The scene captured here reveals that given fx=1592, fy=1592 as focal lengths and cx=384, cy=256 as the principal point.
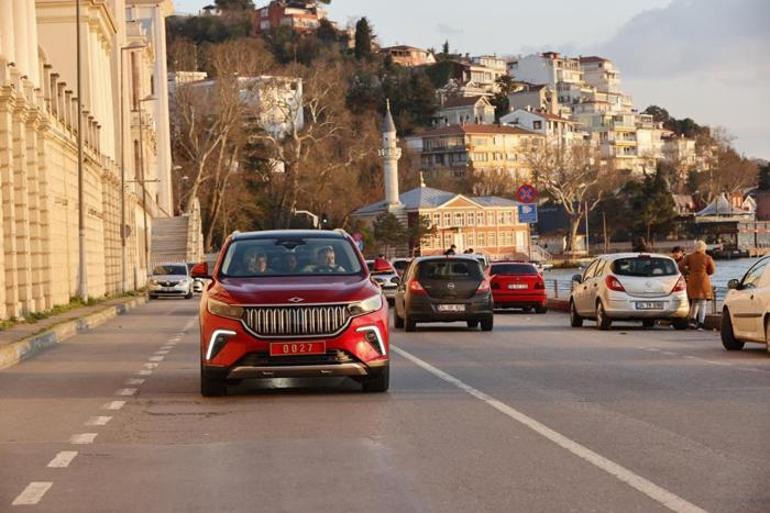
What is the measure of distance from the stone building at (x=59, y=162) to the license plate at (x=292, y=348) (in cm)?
2053

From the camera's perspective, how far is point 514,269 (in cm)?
4575

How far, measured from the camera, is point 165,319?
44.7 meters

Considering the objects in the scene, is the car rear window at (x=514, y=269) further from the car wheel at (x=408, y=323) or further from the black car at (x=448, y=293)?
the car wheel at (x=408, y=323)

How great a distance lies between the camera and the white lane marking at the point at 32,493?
992 centimetres

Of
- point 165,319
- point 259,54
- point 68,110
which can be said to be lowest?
point 165,319

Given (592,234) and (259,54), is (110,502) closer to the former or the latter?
(259,54)

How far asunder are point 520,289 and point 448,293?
41.8 feet

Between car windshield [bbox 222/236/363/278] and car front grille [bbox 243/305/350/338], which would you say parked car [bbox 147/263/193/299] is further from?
car front grille [bbox 243/305/350/338]

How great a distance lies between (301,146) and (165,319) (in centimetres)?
7883

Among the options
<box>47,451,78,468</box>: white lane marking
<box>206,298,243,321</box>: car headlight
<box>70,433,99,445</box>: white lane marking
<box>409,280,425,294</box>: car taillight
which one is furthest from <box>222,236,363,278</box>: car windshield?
<box>409,280,425,294</box>: car taillight

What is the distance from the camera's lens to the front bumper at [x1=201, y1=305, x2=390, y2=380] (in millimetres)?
16781

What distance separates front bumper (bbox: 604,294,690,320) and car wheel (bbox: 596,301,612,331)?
390 mm

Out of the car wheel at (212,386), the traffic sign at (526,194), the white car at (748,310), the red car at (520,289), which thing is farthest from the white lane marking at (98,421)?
the traffic sign at (526,194)

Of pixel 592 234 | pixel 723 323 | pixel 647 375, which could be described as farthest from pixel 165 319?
pixel 592 234
